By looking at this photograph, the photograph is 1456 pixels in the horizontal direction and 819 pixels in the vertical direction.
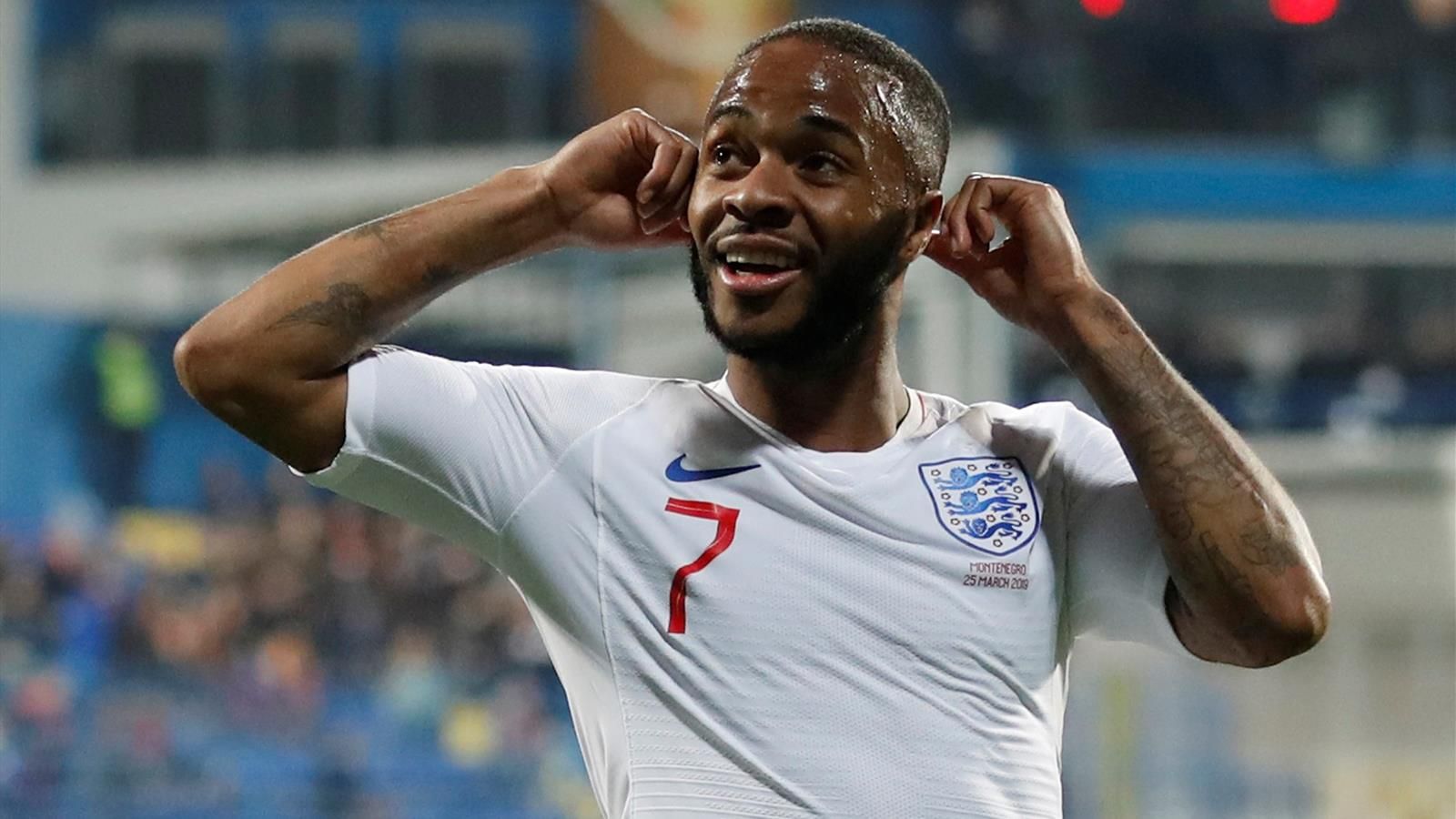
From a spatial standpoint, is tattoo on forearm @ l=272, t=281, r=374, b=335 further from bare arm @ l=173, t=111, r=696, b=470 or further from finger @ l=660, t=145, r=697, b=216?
finger @ l=660, t=145, r=697, b=216

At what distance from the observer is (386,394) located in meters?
2.00

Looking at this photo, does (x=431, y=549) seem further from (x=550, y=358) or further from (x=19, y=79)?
(x=19, y=79)

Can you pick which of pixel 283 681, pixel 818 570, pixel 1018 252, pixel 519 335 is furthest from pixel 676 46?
pixel 818 570

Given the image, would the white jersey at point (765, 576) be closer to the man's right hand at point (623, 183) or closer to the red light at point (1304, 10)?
the man's right hand at point (623, 183)

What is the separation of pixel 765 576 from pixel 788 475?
0.13 meters

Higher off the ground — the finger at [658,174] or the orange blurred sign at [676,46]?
the finger at [658,174]

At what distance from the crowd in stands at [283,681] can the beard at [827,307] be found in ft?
26.0

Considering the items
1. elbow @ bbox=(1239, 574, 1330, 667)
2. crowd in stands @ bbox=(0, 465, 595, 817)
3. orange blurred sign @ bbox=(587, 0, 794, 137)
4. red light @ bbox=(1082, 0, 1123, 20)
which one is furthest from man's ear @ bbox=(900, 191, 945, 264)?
orange blurred sign @ bbox=(587, 0, 794, 137)

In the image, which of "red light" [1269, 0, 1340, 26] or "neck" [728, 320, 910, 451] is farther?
"red light" [1269, 0, 1340, 26]

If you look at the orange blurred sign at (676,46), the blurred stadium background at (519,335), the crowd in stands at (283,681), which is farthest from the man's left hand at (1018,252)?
the orange blurred sign at (676,46)

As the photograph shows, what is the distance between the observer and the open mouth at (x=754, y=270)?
1.98 m

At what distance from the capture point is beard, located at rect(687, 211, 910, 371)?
2.03 metres

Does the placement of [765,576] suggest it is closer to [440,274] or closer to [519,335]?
[440,274]

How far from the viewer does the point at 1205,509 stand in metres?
2.02
